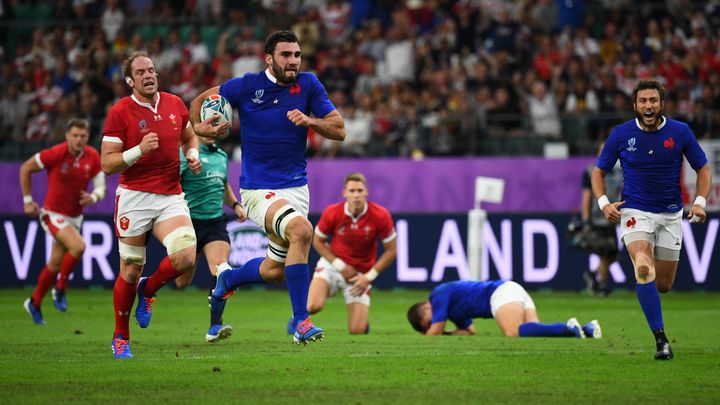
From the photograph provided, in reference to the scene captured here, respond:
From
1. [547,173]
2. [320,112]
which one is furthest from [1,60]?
[320,112]

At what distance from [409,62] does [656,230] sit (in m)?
14.4

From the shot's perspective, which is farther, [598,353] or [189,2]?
[189,2]

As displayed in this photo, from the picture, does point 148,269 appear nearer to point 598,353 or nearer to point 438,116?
point 438,116

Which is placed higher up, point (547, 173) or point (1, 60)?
point (1, 60)

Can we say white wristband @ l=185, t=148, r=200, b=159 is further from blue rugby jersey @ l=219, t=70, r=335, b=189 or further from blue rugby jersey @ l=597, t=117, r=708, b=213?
blue rugby jersey @ l=597, t=117, r=708, b=213

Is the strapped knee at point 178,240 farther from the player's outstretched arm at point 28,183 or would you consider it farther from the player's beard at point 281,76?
the player's outstretched arm at point 28,183

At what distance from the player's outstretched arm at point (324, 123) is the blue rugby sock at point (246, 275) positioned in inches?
63.6

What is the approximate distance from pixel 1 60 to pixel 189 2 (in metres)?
4.57

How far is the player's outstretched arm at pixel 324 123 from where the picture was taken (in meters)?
10.2

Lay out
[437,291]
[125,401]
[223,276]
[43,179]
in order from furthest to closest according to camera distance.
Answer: [43,179] < [437,291] < [223,276] < [125,401]

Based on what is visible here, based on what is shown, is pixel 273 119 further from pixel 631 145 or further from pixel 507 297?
pixel 507 297

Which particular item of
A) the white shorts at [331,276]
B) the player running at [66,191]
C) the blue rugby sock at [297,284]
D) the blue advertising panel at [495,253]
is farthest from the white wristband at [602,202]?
the blue advertising panel at [495,253]

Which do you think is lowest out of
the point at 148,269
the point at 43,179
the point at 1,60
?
the point at 148,269

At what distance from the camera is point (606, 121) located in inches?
879
